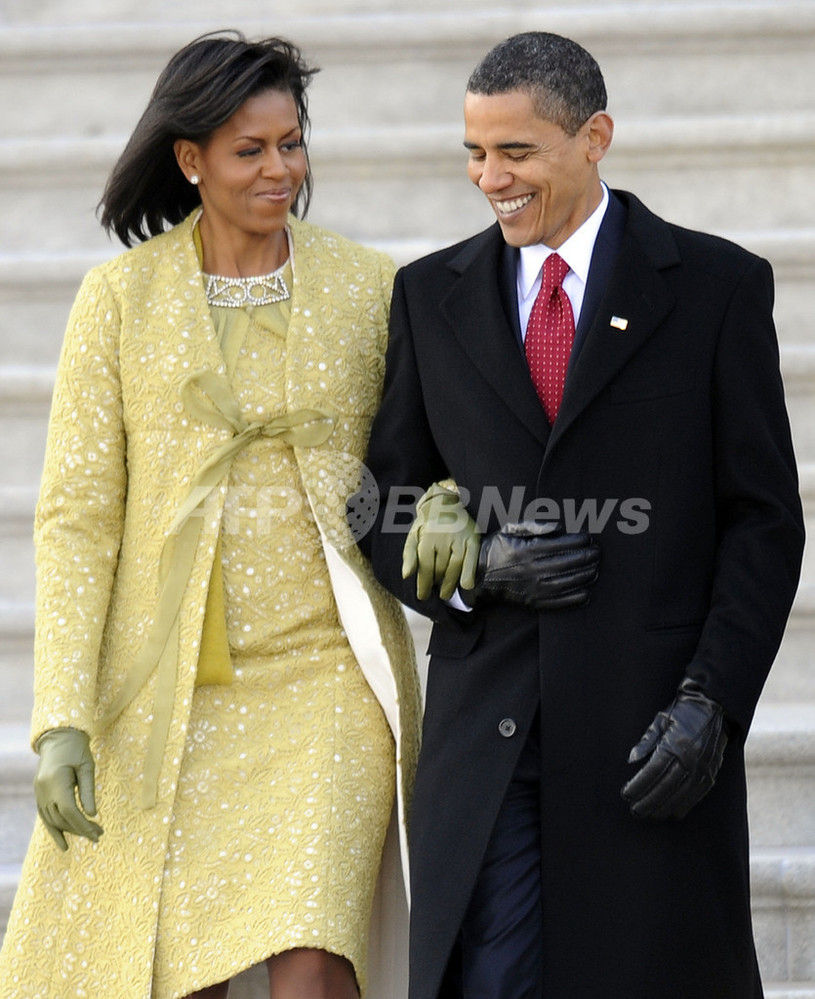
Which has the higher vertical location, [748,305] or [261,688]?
[748,305]

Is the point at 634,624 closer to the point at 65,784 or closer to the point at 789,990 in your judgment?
the point at 65,784

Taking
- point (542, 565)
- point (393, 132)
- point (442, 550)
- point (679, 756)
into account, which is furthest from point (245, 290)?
point (393, 132)

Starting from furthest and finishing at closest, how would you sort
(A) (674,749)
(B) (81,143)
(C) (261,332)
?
(B) (81,143) → (C) (261,332) → (A) (674,749)

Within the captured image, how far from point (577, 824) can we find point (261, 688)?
1.89 feet

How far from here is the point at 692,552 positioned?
2652 mm

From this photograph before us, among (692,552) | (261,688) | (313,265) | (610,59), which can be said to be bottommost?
(261,688)

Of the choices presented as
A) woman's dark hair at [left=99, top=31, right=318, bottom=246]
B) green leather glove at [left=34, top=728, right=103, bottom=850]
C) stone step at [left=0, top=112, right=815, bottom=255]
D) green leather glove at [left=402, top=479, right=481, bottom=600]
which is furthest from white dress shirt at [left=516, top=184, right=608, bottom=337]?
stone step at [left=0, top=112, right=815, bottom=255]

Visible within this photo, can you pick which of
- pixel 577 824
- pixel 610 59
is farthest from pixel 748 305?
pixel 610 59

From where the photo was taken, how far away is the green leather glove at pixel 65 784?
2.76 meters

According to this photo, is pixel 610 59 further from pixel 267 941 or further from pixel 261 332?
pixel 267 941

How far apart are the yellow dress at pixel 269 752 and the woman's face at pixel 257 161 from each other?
177 millimetres

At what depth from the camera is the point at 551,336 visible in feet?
8.93

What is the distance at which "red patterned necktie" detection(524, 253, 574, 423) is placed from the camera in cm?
270

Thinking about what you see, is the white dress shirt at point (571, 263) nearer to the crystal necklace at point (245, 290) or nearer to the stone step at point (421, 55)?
the crystal necklace at point (245, 290)
